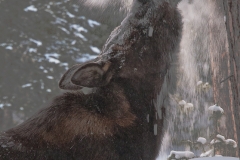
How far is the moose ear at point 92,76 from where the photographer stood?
107 inches

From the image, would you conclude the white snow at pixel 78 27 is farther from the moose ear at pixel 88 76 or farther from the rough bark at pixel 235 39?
the rough bark at pixel 235 39

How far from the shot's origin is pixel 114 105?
3.01 metres

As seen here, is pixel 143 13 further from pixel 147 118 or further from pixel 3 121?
pixel 3 121

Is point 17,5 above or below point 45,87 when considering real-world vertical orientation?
above

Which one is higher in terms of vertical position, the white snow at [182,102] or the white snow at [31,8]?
the white snow at [31,8]

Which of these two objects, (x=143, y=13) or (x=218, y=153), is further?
(x=218, y=153)

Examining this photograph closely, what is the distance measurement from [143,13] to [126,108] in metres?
0.80

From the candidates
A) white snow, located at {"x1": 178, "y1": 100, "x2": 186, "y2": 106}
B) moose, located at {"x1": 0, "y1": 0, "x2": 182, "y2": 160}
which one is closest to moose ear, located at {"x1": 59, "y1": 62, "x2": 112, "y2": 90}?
moose, located at {"x1": 0, "y1": 0, "x2": 182, "y2": 160}

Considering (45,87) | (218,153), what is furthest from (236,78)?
(45,87)

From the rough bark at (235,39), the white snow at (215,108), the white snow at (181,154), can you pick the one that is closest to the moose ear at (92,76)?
the rough bark at (235,39)

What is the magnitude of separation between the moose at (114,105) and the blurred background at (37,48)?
447 inches

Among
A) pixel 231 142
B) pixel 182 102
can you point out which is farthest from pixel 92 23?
pixel 231 142

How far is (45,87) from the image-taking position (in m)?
15.1

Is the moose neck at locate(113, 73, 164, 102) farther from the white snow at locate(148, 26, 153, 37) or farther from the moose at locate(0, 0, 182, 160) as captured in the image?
the white snow at locate(148, 26, 153, 37)
